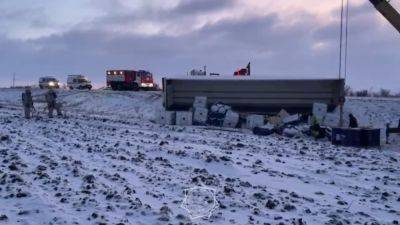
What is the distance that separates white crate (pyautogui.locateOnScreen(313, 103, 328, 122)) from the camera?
2608 cm

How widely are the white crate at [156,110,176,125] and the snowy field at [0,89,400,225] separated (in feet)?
23.0

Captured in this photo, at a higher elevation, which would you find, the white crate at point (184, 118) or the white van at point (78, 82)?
the white van at point (78, 82)

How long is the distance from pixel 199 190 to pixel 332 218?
8.50 ft

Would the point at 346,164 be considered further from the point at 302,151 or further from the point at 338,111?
the point at 338,111

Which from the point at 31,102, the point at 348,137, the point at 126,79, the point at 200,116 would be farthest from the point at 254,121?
the point at 126,79

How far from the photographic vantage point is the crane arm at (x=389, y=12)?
20.5m

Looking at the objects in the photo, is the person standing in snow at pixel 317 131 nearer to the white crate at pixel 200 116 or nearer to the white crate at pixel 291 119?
the white crate at pixel 291 119

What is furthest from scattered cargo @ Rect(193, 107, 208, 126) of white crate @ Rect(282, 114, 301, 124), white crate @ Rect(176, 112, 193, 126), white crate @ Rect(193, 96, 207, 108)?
white crate @ Rect(282, 114, 301, 124)

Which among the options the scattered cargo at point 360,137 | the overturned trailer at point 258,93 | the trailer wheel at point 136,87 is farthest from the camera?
the trailer wheel at point 136,87

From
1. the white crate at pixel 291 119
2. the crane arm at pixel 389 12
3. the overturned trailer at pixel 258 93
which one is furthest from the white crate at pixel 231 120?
the crane arm at pixel 389 12

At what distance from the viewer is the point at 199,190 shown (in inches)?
411

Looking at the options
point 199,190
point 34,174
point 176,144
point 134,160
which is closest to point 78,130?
point 176,144

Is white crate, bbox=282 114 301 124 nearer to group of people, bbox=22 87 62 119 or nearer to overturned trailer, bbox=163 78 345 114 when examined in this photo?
overturned trailer, bbox=163 78 345 114

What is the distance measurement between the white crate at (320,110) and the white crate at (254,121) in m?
2.43
